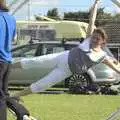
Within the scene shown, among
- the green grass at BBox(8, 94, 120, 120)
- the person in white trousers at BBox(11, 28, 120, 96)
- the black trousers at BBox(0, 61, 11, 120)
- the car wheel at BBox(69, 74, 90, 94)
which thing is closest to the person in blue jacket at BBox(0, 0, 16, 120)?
the black trousers at BBox(0, 61, 11, 120)

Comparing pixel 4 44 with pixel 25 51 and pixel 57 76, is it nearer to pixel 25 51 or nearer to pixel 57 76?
pixel 57 76

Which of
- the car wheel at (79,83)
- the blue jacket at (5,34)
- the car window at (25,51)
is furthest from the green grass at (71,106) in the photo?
the blue jacket at (5,34)

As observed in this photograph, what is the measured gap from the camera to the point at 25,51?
19.1m

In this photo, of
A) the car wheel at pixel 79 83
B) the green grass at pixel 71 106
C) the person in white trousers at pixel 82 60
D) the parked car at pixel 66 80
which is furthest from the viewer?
the parked car at pixel 66 80

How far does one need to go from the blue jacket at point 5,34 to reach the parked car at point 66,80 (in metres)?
9.39

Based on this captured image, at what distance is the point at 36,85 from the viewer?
9055 mm

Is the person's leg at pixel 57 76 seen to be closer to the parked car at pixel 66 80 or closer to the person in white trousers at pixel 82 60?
the person in white trousers at pixel 82 60

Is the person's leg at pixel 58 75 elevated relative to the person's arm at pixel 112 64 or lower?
lower

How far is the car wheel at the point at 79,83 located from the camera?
18078mm

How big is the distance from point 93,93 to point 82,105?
3.55 m

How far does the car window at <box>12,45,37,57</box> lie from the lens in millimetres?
19064

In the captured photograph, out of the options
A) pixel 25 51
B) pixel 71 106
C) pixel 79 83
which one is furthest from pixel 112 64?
pixel 25 51

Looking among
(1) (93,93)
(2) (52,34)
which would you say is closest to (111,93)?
(1) (93,93)

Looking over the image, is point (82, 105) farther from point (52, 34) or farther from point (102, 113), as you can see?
point (52, 34)
